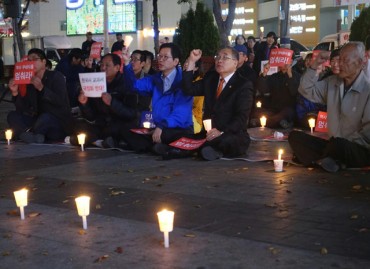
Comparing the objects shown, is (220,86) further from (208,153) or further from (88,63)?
(88,63)

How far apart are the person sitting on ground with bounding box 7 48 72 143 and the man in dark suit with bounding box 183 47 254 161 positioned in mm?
2929

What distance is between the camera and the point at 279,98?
1245cm

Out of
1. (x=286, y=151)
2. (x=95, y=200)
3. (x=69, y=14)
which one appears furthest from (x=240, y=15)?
(x=95, y=200)

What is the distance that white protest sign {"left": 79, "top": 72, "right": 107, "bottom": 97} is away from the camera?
9258 millimetres

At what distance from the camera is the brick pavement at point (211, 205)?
465 centimetres

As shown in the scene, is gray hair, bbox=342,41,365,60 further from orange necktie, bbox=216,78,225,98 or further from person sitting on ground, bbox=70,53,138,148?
person sitting on ground, bbox=70,53,138,148

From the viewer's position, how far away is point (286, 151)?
945 cm

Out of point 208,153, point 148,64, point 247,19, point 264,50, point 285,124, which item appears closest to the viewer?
point 208,153

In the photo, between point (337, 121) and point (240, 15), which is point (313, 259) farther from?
point (240, 15)

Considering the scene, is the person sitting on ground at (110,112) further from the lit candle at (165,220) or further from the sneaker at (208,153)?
the lit candle at (165,220)

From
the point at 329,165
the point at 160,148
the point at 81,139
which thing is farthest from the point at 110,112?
the point at 329,165

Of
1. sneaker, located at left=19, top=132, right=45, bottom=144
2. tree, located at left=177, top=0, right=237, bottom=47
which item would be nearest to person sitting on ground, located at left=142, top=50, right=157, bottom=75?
sneaker, located at left=19, top=132, right=45, bottom=144

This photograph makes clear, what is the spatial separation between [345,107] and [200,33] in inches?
563

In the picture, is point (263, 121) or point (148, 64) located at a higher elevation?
point (148, 64)
